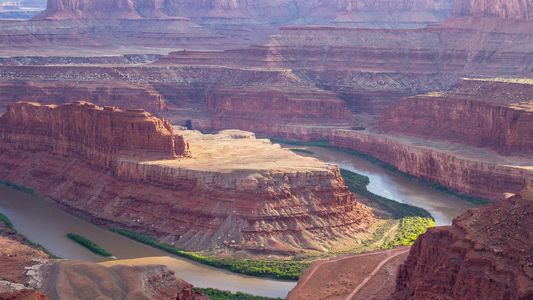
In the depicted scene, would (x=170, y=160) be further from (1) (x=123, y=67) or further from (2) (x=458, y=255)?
(1) (x=123, y=67)

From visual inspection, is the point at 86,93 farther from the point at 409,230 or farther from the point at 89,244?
the point at 409,230

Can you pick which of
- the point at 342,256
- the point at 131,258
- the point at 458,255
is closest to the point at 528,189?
the point at 458,255

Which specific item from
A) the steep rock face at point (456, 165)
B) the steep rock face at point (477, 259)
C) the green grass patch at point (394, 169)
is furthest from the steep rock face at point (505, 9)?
the steep rock face at point (477, 259)

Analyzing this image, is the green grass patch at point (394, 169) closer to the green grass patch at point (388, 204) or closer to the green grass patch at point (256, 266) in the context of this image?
the green grass patch at point (388, 204)

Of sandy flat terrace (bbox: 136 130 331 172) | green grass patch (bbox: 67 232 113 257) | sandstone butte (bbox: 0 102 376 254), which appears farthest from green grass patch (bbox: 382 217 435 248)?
green grass patch (bbox: 67 232 113 257)

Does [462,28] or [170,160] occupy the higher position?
[462,28]
